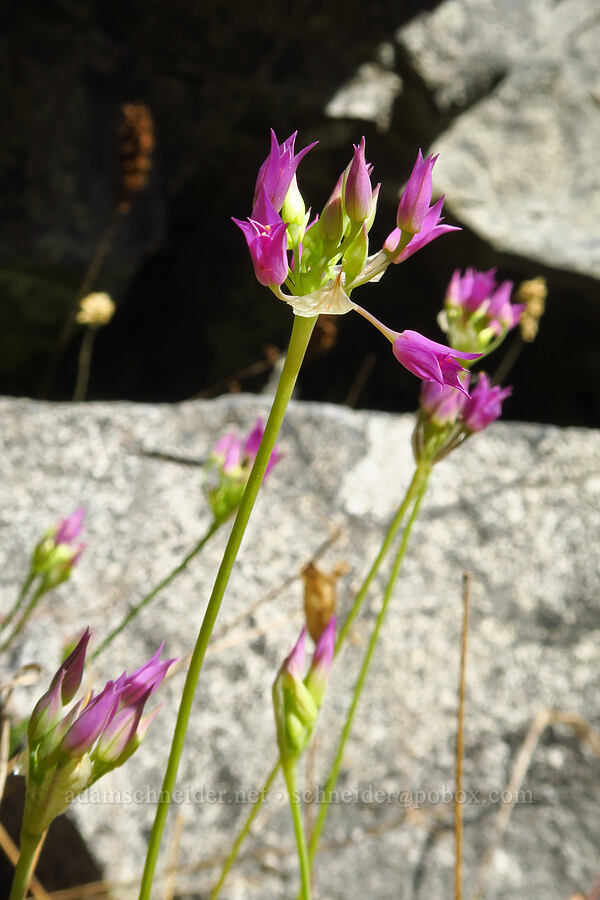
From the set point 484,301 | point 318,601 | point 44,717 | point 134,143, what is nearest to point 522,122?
point 134,143

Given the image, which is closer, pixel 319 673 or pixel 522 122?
pixel 319 673

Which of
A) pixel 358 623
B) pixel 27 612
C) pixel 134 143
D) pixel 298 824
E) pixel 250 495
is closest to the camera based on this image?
pixel 250 495

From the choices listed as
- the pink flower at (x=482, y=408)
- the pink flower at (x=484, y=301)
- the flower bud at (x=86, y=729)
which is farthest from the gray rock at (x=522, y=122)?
the flower bud at (x=86, y=729)

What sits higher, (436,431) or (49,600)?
(436,431)

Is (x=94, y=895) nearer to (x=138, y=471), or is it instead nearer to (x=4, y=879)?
(x=4, y=879)

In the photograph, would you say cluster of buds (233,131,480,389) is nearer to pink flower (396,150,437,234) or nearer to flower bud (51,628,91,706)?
pink flower (396,150,437,234)

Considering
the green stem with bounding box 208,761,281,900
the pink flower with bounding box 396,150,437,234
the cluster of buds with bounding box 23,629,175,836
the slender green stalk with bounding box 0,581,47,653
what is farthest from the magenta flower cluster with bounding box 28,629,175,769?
the slender green stalk with bounding box 0,581,47,653

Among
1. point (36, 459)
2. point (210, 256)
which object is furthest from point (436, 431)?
point (210, 256)

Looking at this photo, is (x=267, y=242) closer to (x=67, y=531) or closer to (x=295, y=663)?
(x=295, y=663)

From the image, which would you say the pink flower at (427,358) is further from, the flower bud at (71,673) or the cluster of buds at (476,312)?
the cluster of buds at (476,312)
